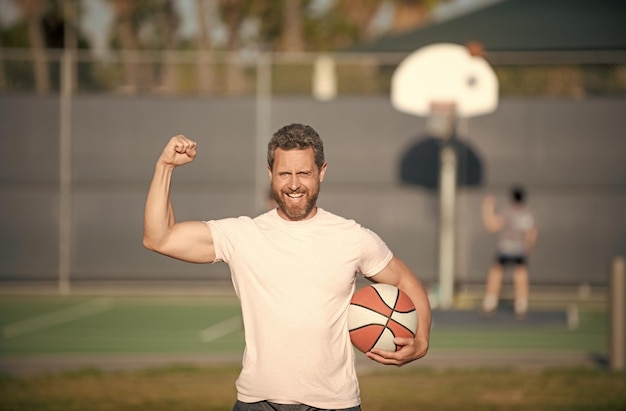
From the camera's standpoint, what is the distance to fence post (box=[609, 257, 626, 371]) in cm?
1563

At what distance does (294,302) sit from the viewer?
6.06 meters

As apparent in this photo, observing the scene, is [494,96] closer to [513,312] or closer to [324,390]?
[513,312]

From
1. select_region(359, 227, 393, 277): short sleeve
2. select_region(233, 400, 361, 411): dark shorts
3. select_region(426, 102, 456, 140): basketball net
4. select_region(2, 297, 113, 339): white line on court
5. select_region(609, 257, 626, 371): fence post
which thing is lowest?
select_region(2, 297, 113, 339): white line on court

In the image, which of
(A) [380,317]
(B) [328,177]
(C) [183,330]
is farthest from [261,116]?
(A) [380,317]

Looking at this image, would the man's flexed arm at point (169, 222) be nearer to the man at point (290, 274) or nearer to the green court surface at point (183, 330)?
the man at point (290, 274)

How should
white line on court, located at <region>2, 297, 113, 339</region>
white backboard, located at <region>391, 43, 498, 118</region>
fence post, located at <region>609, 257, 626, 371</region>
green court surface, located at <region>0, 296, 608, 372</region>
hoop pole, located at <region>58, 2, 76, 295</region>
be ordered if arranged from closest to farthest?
fence post, located at <region>609, 257, 626, 371</region>
green court surface, located at <region>0, 296, 608, 372</region>
white line on court, located at <region>2, 297, 113, 339</region>
white backboard, located at <region>391, 43, 498, 118</region>
hoop pole, located at <region>58, 2, 76, 295</region>

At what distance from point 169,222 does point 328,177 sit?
21.3 metres

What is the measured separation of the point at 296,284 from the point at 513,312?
16560 mm

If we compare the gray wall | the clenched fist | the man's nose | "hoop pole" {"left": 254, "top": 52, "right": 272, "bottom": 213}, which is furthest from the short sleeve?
"hoop pole" {"left": 254, "top": 52, "right": 272, "bottom": 213}

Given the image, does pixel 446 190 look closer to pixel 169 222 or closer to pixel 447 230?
pixel 447 230

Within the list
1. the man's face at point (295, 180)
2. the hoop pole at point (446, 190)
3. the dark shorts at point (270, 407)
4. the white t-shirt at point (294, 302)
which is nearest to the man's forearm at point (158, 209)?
the white t-shirt at point (294, 302)

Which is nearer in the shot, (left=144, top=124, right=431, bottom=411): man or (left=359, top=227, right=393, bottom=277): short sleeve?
(left=144, top=124, right=431, bottom=411): man

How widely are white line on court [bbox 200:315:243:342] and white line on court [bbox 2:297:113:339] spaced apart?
8.18ft

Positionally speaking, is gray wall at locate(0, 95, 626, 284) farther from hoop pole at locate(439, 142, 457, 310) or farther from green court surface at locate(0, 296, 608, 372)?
hoop pole at locate(439, 142, 457, 310)
